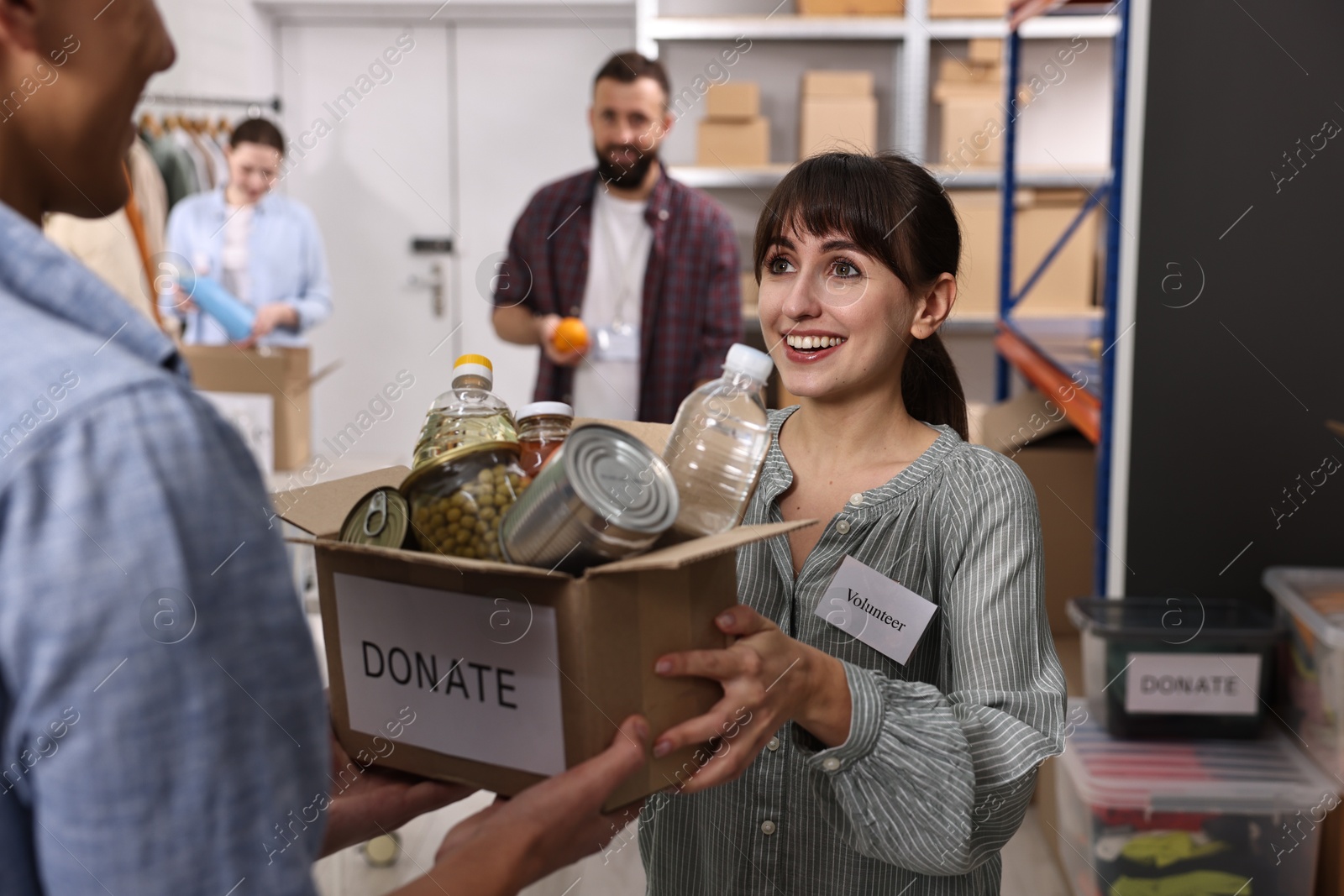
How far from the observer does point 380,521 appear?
805 millimetres

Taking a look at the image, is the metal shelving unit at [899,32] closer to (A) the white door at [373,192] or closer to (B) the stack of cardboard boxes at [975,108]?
(B) the stack of cardboard boxes at [975,108]

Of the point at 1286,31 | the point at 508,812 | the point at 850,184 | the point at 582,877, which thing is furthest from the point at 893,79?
the point at 508,812

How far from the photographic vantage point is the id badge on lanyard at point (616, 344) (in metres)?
3.25

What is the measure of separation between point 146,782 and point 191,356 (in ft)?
10.4

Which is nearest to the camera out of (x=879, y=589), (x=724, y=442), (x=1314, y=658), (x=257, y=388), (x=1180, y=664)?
(x=724, y=442)

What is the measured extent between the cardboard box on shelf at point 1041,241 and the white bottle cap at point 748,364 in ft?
12.1

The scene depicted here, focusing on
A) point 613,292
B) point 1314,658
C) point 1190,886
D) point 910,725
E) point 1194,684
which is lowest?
point 1190,886

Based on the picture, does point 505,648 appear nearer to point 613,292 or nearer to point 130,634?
point 130,634

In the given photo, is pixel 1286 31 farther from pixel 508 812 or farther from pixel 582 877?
pixel 582 877

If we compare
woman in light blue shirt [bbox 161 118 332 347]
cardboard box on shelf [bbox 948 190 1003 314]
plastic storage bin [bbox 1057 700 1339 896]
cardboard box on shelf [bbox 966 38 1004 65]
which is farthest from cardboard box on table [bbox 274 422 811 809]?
cardboard box on shelf [bbox 966 38 1004 65]

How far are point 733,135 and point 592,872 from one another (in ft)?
9.79

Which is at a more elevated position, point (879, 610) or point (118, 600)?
point (118, 600)

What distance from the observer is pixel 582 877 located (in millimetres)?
2645

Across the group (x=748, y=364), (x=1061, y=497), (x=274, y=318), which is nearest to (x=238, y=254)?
(x=274, y=318)
